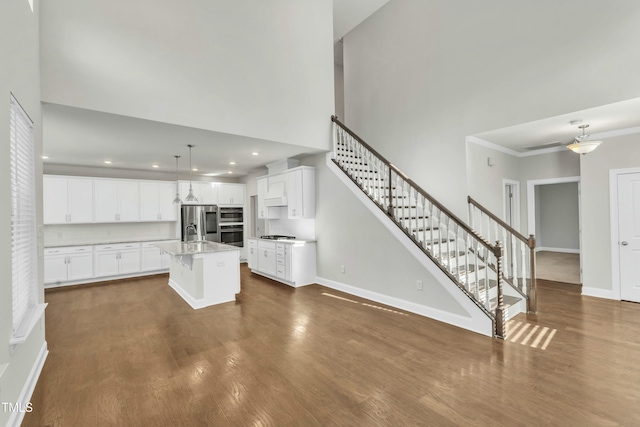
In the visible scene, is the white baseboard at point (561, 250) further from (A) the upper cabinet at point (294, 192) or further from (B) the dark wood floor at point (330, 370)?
(A) the upper cabinet at point (294, 192)

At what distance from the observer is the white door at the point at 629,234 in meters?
4.54

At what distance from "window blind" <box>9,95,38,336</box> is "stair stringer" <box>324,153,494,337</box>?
4133 mm

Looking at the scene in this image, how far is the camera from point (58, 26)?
3229 millimetres

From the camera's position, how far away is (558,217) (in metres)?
9.51

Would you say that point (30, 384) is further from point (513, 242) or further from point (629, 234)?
point (629, 234)

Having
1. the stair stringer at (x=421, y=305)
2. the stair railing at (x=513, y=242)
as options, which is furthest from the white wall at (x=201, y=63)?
the stair railing at (x=513, y=242)

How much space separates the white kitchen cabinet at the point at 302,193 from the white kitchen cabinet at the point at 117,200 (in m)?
4.14

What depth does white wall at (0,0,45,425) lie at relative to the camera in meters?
1.82

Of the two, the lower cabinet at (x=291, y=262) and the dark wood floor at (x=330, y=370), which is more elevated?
the lower cabinet at (x=291, y=262)

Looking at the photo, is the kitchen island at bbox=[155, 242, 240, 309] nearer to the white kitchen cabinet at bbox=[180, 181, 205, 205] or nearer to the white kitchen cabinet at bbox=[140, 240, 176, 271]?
the white kitchen cabinet at bbox=[140, 240, 176, 271]

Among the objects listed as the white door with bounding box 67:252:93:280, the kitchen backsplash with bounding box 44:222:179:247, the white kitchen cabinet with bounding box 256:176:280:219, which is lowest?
the white door with bounding box 67:252:93:280

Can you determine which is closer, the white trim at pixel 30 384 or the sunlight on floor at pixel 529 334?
the white trim at pixel 30 384

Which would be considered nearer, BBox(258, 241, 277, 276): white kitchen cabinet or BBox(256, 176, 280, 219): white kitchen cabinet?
BBox(258, 241, 277, 276): white kitchen cabinet

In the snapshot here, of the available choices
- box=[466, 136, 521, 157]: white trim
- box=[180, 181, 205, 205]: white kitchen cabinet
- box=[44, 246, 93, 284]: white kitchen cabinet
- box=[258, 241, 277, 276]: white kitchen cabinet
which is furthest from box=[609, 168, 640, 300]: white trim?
box=[44, 246, 93, 284]: white kitchen cabinet
